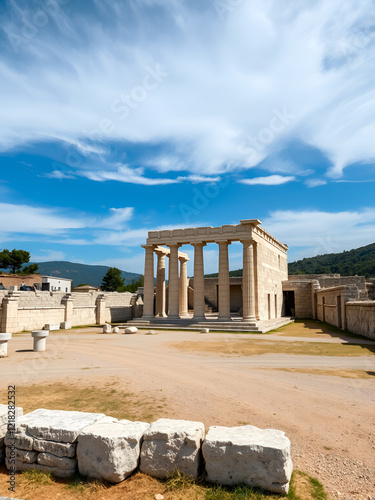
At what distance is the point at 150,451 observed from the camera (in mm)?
5727

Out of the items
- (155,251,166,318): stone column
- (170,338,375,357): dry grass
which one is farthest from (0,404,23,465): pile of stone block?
(155,251,166,318): stone column

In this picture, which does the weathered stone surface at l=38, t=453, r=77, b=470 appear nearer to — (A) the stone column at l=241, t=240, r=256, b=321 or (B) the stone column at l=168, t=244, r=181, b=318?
(A) the stone column at l=241, t=240, r=256, b=321

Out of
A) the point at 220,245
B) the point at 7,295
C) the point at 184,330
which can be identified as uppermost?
the point at 220,245

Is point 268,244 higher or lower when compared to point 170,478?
higher

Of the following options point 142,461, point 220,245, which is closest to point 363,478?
point 142,461

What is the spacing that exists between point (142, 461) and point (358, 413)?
18.4 feet

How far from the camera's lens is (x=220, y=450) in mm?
5418

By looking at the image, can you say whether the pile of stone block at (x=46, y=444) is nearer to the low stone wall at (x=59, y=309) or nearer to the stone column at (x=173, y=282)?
the low stone wall at (x=59, y=309)

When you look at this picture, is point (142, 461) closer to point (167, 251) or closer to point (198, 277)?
point (198, 277)

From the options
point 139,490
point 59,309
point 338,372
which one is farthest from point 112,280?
point 139,490

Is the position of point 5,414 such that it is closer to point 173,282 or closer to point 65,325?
point 65,325

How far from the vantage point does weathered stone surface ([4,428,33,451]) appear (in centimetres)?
605

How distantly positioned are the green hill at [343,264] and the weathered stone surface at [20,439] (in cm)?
8981

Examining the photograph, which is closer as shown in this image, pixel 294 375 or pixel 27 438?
pixel 27 438
